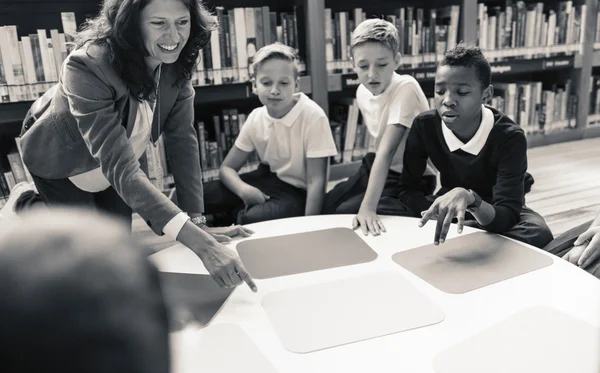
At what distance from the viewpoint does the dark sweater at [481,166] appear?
1413mm

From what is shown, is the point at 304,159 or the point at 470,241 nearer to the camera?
the point at 470,241

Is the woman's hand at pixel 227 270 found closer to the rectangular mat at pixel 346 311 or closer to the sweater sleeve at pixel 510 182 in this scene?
the rectangular mat at pixel 346 311

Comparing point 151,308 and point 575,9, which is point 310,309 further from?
point 575,9

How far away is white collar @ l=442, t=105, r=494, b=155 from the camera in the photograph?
4.98 ft

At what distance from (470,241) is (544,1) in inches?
130

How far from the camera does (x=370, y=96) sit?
203cm

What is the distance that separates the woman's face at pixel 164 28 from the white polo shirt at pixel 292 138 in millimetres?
642

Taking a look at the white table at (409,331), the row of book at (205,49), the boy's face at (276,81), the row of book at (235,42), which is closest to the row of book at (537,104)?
the row of book at (205,49)

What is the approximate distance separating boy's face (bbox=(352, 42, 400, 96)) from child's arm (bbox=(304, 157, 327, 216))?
33 cm

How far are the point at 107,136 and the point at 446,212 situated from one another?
0.80 metres

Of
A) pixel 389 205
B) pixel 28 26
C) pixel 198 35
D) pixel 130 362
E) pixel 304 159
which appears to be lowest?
pixel 389 205

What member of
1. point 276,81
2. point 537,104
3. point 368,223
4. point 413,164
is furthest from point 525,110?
point 368,223

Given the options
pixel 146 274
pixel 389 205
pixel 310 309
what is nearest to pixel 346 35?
pixel 389 205

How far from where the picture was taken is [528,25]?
3.54 m
